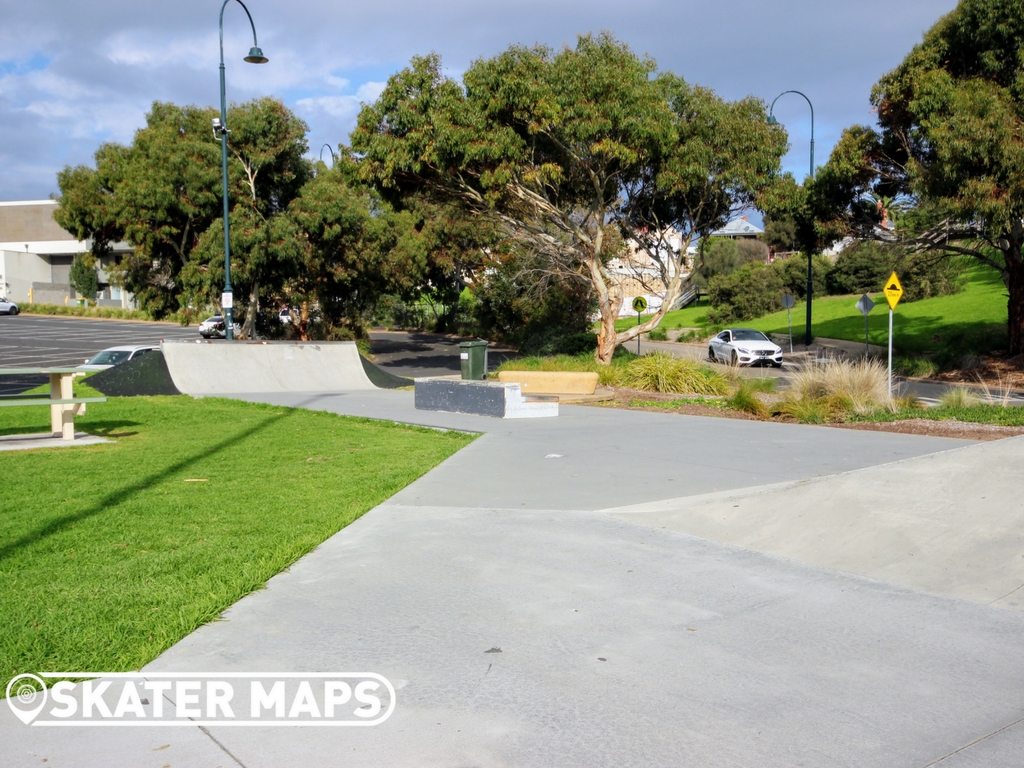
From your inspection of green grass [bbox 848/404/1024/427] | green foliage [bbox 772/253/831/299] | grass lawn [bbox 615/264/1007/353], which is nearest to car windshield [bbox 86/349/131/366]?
green grass [bbox 848/404/1024/427]

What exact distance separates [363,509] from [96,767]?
438 centimetres

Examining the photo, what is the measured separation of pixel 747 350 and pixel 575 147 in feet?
44.5

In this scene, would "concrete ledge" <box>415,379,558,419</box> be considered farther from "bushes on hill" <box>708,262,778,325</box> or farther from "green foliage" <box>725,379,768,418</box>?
"bushes on hill" <box>708,262,778,325</box>

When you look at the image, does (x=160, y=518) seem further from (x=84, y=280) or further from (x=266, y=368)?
(x=84, y=280)

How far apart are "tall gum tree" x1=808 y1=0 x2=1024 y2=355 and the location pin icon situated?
2406cm

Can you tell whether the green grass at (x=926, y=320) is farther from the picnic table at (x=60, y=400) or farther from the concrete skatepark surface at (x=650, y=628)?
the picnic table at (x=60, y=400)

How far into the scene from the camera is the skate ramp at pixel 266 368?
19922 millimetres

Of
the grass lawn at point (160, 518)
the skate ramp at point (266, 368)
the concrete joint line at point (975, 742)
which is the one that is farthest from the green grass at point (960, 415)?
the skate ramp at point (266, 368)

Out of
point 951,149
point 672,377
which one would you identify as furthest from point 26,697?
point 951,149

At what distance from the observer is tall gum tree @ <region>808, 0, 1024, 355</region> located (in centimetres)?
2256

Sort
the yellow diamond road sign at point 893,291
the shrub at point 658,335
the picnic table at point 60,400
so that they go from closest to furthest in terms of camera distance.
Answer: the picnic table at point 60,400
the yellow diamond road sign at point 893,291
the shrub at point 658,335

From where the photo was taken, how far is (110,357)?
77.2 feet

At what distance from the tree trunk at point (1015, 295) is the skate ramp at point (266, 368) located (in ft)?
64.1

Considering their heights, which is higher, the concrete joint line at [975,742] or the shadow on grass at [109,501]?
the shadow on grass at [109,501]
